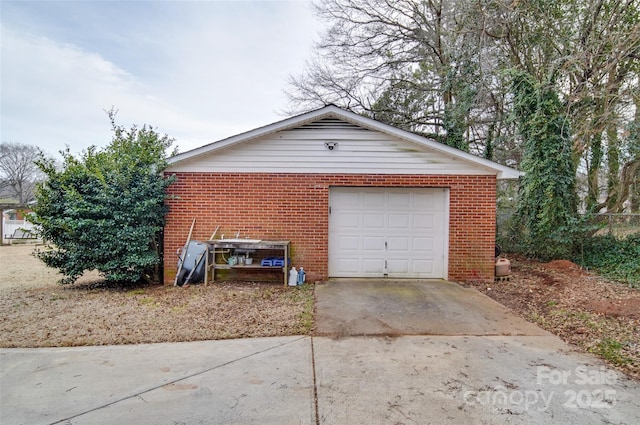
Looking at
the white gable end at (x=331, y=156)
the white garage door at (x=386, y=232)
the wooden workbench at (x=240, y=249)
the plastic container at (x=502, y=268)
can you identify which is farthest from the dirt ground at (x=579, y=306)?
the wooden workbench at (x=240, y=249)

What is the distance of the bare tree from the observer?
1176 inches

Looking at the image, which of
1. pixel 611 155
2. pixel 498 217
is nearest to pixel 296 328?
pixel 498 217

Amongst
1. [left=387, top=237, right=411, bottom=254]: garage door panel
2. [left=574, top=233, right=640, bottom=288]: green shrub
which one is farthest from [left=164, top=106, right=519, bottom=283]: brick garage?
[left=574, top=233, right=640, bottom=288]: green shrub

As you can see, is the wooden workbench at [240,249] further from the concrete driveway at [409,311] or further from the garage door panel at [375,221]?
the garage door panel at [375,221]

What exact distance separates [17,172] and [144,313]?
37124 millimetres

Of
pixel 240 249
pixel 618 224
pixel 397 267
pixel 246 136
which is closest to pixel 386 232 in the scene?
pixel 397 267

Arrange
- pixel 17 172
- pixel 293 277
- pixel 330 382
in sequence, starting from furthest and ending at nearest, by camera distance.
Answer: pixel 17 172 < pixel 293 277 < pixel 330 382

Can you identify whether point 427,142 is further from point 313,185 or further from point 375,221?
point 313,185

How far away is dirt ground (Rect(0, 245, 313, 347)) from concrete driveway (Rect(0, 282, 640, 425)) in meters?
0.30

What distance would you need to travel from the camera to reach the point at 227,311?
5.16 meters

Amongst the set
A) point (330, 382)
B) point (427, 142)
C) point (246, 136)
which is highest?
point (246, 136)

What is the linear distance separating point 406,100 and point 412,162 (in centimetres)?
764

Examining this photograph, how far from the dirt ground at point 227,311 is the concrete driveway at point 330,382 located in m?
0.32

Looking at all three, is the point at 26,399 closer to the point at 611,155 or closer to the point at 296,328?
the point at 296,328
